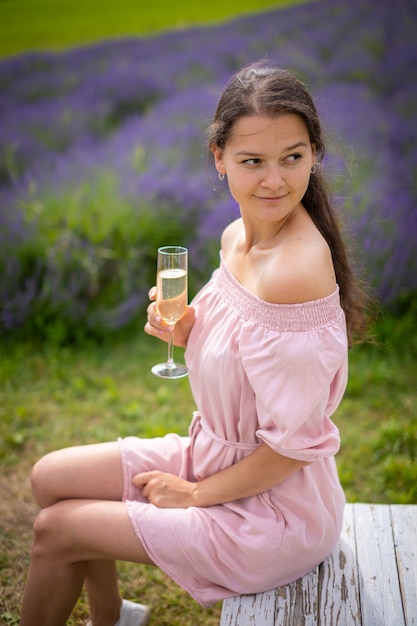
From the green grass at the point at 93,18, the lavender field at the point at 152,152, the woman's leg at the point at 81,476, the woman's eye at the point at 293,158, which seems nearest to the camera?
the woman's eye at the point at 293,158

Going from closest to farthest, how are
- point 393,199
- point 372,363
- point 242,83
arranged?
1. point 242,83
2. point 372,363
3. point 393,199

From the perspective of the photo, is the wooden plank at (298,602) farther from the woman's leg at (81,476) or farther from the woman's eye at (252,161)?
the woman's eye at (252,161)

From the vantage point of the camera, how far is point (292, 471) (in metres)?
2.05

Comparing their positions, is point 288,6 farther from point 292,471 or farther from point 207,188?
point 292,471

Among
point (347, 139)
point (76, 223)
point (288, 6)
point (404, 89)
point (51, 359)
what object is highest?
point (288, 6)

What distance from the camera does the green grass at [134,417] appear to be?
116 inches

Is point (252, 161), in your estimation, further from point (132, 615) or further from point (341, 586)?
point (132, 615)

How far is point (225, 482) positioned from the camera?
2.11 metres

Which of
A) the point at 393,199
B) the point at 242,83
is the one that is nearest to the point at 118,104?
the point at 393,199

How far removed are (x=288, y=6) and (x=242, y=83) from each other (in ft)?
16.1

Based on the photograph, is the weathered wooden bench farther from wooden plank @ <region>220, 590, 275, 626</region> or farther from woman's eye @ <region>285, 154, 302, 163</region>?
woman's eye @ <region>285, 154, 302, 163</region>

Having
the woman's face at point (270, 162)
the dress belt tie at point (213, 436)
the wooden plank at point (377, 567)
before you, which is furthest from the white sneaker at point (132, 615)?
the woman's face at point (270, 162)

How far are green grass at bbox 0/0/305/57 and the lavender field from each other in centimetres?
10

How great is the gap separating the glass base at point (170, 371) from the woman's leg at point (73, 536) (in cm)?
28
